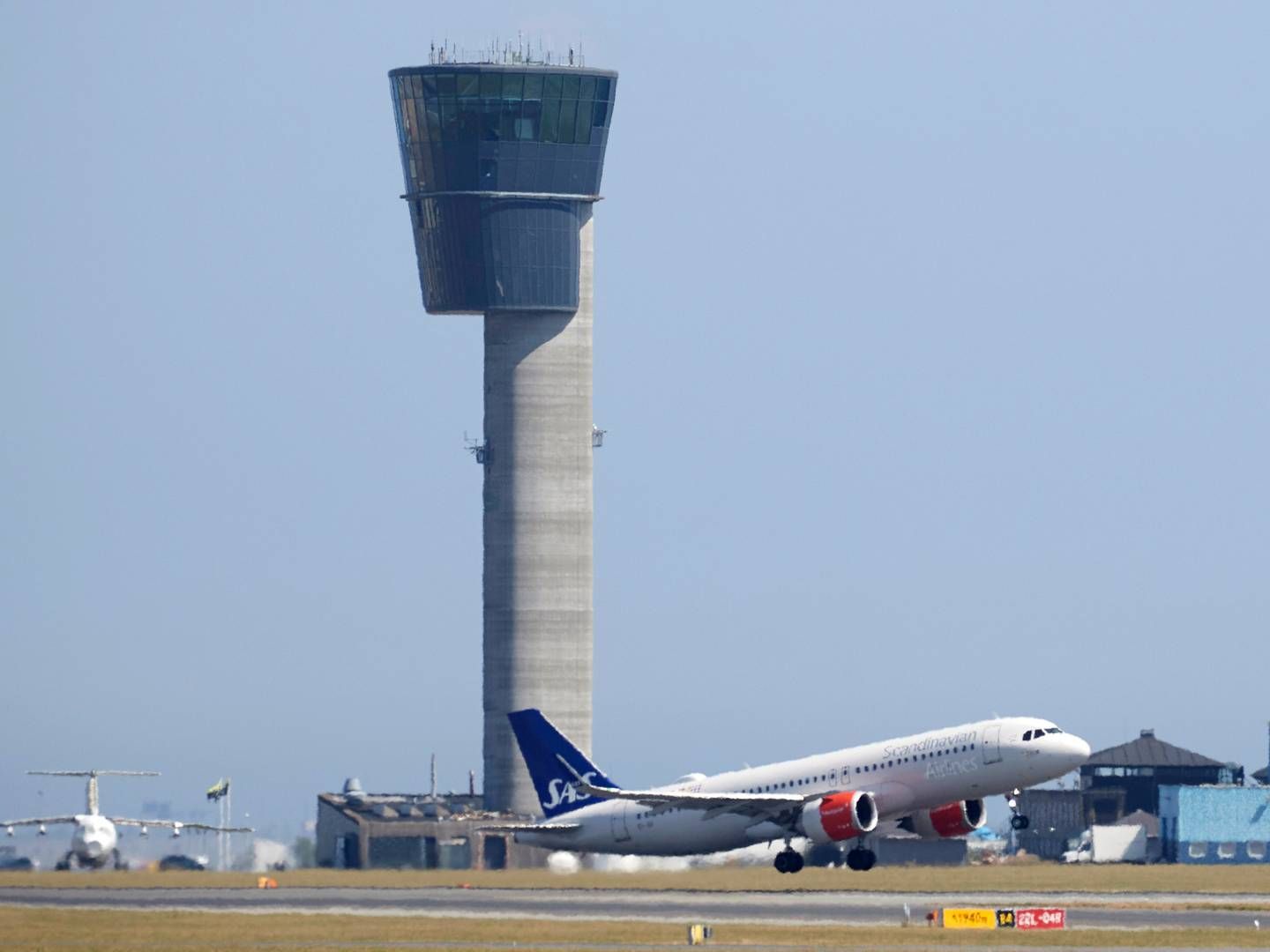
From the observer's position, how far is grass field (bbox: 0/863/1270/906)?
105 metres

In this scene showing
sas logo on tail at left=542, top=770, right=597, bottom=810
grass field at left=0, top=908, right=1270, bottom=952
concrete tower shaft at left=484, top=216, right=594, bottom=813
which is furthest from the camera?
concrete tower shaft at left=484, top=216, right=594, bottom=813

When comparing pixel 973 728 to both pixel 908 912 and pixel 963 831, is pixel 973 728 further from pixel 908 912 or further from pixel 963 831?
pixel 908 912

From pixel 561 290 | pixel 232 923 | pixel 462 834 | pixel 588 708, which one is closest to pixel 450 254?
pixel 561 290

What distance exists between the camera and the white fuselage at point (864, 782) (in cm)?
9906

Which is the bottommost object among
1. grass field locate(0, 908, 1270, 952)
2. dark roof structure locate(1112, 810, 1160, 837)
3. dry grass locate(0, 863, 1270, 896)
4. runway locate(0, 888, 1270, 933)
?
grass field locate(0, 908, 1270, 952)

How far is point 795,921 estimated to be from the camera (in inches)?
3241

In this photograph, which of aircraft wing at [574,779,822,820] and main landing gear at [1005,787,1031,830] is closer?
main landing gear at [1005,787,1031,830]

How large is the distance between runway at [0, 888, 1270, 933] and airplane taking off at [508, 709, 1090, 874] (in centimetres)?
380

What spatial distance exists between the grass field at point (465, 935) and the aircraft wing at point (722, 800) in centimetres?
2121

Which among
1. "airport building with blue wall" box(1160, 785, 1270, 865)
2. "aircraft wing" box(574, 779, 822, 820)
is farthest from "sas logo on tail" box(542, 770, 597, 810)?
"airport building with blue wall" box(1160, 785, 1270, 865)

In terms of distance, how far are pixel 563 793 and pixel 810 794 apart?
13.2 m

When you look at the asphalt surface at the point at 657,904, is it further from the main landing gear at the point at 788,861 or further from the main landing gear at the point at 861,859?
the main landing gear at the point at 788,861

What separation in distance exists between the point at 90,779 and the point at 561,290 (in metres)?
49.0

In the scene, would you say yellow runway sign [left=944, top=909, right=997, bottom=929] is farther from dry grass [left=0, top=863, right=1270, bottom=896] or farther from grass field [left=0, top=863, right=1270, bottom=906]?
dry grass [left=0, top=863, right=1270, bottom=896]
